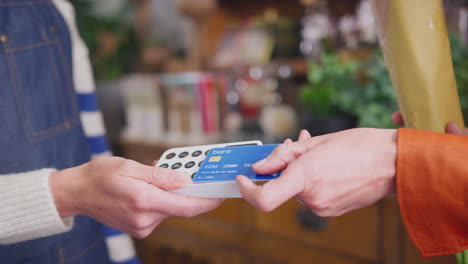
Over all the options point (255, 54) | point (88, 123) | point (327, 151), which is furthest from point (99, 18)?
point (327, 151)

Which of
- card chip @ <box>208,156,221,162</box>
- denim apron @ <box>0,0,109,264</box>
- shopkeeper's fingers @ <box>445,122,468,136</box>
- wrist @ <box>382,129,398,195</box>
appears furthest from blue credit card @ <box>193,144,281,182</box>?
denim apron @ <box>0,0,109,264</box>

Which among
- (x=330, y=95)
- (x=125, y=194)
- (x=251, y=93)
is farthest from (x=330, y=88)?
(x=125, y=194)

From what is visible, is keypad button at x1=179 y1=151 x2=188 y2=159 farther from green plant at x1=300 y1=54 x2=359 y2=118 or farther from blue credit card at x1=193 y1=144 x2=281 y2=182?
green plant at x1=300 y1=54 x2=359 y2=118

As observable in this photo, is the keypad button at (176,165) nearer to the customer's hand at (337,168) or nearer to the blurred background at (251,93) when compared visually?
the customer's hand at (337,168)

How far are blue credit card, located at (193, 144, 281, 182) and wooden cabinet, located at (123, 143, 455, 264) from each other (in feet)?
1.39

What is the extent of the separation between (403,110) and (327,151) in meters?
0.21

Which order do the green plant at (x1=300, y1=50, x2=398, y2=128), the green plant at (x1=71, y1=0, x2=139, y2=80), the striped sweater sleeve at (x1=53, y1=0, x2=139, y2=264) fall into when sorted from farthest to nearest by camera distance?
the green plant at (x1=71, y1=0, x2=139, y2=80), the green plant at (x1=300, y1=50, x2=398, y2=128), the striped sweater sleeve at (x1=53, y1=0, x2=139, y2=264)

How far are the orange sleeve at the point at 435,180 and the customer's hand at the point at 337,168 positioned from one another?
2cm

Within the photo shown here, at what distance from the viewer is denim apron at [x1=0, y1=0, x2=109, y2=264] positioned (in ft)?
2.19

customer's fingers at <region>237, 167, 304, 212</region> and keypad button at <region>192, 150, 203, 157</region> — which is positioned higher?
keypad button at <region>192, 150, 203, 157</region>

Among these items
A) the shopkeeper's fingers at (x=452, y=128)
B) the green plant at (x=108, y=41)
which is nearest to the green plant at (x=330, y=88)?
the shopkeeper's fingers at (x=452, y=128)

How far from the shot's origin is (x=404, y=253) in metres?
1.08

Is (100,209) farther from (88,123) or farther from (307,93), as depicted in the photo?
(307,93)

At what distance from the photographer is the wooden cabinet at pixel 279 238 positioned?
1.10m
